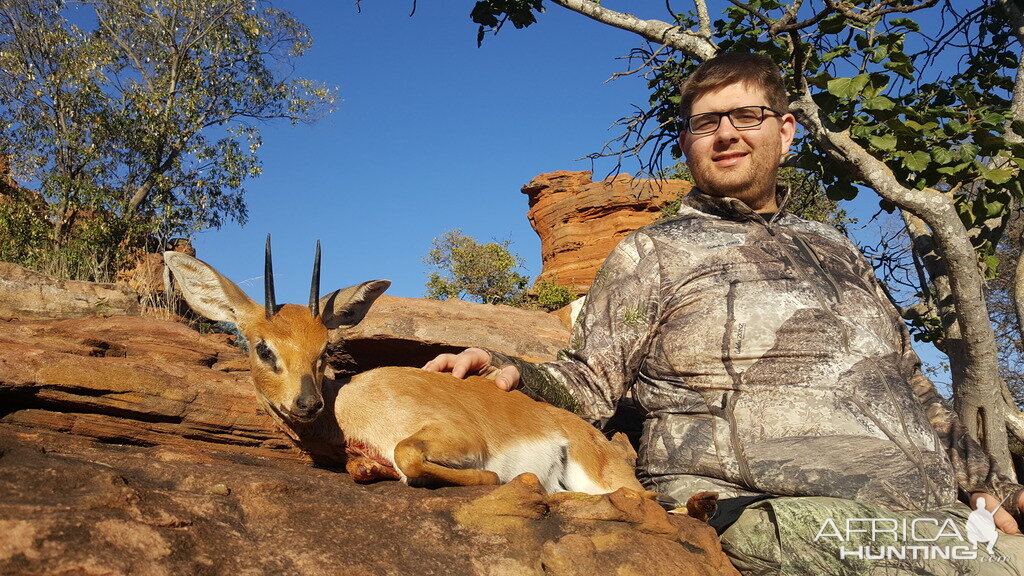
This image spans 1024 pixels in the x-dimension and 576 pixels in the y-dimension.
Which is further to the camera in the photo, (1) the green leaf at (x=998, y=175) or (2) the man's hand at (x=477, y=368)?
(1) the green leaf at (x=998, y=175)

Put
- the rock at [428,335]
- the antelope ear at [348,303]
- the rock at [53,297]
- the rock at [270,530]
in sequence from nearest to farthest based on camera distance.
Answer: the rock at [270,530]
the antelope ear at [348,303]
the rock at [428,335]
the rock at [53,297]

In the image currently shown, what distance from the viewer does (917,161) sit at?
20.3 ft

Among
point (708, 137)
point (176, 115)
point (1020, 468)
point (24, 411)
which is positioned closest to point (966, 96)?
point (708, 137)

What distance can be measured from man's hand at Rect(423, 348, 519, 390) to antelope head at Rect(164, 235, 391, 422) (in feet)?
2.57

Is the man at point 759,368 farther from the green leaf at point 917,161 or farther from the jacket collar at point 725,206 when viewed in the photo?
the green leaf at point 917,161

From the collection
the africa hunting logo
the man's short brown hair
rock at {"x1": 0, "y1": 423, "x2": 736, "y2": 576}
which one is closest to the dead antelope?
rock at {"x1": 0, "y1": 423, "x2": 736, "y2": 576}

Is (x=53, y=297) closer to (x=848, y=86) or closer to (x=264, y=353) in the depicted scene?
(x=264, y=353)

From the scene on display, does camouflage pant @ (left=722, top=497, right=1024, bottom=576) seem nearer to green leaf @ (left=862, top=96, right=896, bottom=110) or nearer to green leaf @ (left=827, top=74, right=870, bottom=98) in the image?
green leaf @ (left=862, top=96, right=896, bottom=110)

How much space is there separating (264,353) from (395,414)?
1.02 metres

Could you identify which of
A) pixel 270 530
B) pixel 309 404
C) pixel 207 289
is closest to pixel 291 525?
pixel 270 530

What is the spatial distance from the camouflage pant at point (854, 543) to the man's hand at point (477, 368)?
60.8 inches

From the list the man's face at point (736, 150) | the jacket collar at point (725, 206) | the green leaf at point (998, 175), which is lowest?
the jacket collar at point (725, 206)

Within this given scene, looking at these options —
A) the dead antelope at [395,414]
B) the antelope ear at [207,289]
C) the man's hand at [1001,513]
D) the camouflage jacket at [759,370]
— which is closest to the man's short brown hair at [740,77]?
the camouflage jacket at [759,370]

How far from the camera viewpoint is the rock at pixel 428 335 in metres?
8.45
